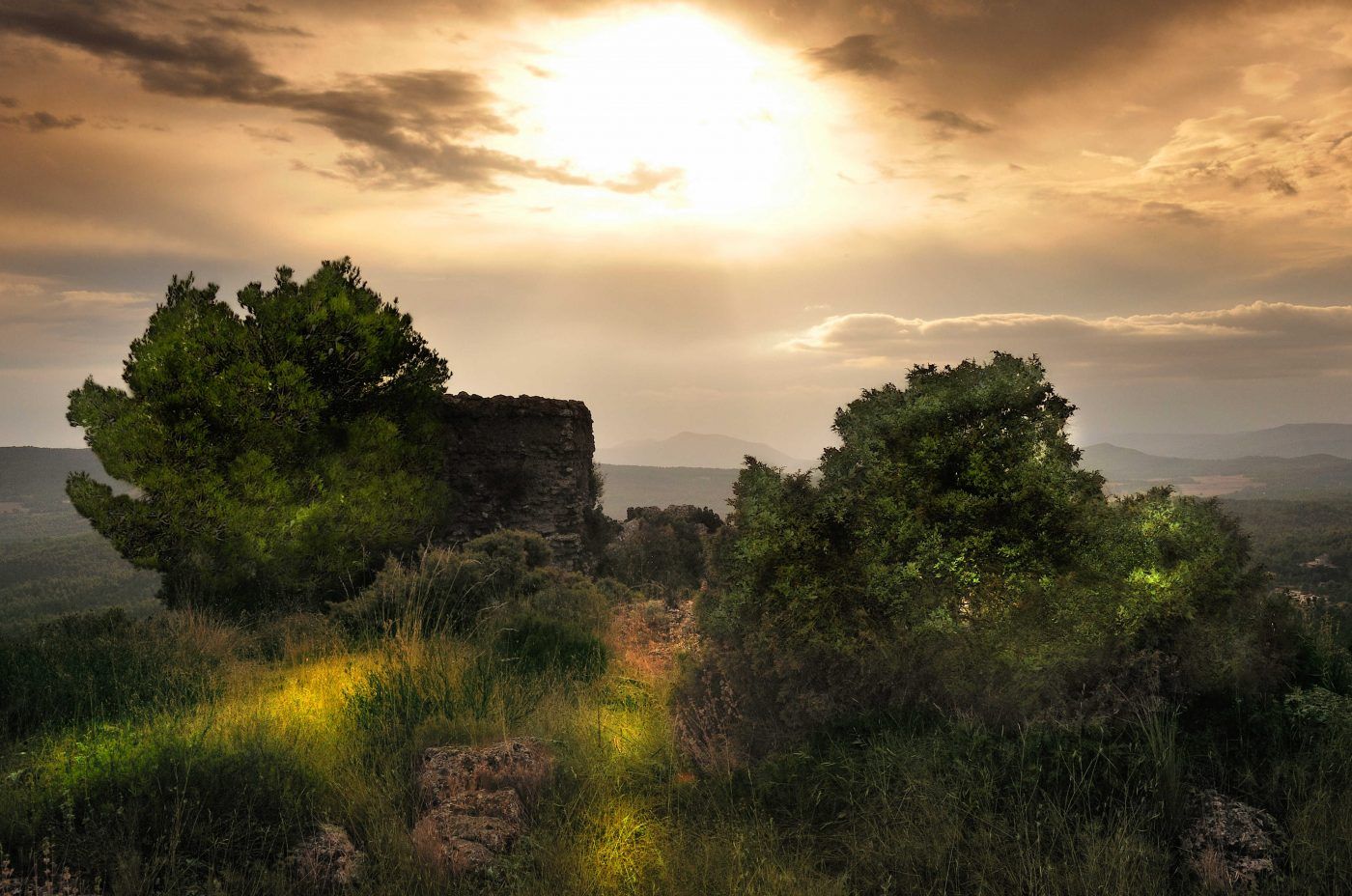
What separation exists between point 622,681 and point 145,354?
36.9ft

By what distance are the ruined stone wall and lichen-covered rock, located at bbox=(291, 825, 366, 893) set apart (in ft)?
45.7

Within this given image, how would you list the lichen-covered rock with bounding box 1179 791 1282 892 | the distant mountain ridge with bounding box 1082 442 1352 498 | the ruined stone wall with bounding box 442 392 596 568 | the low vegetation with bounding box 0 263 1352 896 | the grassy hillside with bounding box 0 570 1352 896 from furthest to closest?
the distant mountain ridge with bounding box 1082 442 1352 498 → the ruined stone wall with bounding box 442 392 596 568 → the low vegetation with bounding box 0 263 1352 896 → the grassy hillside with bounding box 0 570 1352 896 → the lichen-covered rock with bounding box 1179 791 1282 892

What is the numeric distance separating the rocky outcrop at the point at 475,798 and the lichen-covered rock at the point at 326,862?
1.02 feet

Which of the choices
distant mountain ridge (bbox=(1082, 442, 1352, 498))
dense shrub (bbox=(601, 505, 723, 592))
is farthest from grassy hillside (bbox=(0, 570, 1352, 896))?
distant mountain ridge (bbox=(1082, 442, 1352, 498))

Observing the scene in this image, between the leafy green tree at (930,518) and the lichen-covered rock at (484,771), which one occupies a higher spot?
the leafy green tree at (930,518)

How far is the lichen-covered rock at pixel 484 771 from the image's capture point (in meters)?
4.59

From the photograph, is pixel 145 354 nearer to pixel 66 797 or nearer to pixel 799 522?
pixel 66 797

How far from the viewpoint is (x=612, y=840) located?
13.8 feet

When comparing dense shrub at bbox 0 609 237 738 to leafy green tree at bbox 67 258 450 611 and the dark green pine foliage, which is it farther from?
the dark green pine foliage

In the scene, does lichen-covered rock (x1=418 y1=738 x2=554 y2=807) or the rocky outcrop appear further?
lichen-covered rock (x1=418 y1=738 x2=554 y2=807)

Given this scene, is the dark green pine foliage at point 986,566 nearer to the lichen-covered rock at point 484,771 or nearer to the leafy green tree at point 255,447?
the lichen-covered rock at point 484,771

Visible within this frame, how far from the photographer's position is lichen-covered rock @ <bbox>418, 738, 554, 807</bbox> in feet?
15.1

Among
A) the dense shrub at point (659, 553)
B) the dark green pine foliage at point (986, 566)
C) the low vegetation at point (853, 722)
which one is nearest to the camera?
the low vegetation at point (853, 722)

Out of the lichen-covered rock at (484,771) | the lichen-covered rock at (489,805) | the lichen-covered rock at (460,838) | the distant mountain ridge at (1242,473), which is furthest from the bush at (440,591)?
the distant mountain ridge at (1242,473)
